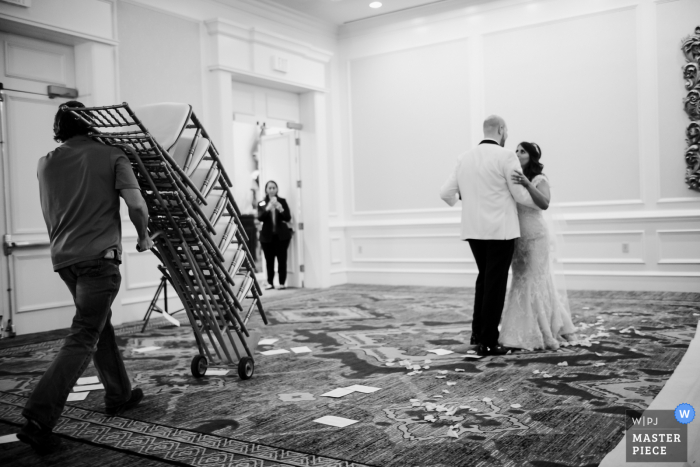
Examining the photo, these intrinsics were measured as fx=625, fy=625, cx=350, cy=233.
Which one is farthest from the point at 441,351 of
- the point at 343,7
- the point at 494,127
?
the point at 343,7

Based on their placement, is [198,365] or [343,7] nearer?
[198,365]

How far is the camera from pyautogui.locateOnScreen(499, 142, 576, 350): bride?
436 centimetres

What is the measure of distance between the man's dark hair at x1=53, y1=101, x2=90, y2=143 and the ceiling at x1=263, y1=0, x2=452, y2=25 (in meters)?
5.75

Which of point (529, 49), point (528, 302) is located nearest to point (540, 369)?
point (528, 302)

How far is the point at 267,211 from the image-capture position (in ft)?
29.2

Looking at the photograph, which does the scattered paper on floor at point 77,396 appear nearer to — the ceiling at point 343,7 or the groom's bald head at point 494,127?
the groom's bald head at point 494,127

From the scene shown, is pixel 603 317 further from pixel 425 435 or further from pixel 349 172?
pixel 349 172

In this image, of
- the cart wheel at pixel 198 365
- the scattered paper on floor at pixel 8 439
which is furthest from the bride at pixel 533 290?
the scattered paper on floor at pixel 8 439

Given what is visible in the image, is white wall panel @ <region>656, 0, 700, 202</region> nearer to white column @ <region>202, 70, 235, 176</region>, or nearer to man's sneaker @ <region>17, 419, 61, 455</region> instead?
white column @ <region>202, 70, 235, 176</region>

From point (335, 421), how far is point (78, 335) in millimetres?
1243

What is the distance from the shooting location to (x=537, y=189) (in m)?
4.41

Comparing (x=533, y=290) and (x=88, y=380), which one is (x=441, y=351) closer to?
(x=533, y=290)

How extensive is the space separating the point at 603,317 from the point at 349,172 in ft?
16.2

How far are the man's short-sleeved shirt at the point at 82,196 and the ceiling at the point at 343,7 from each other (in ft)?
19.3
